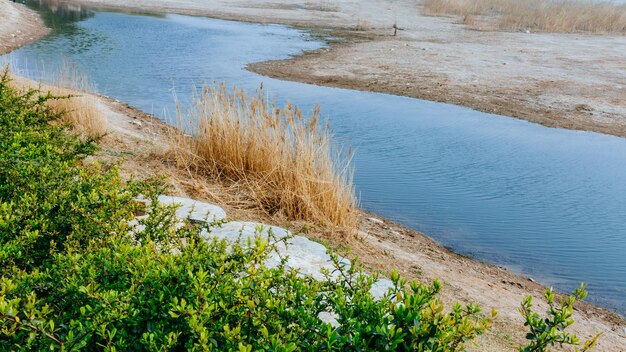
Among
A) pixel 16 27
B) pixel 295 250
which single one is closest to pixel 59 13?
pixel 16 27

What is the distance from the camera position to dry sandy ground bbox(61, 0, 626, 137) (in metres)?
14.8

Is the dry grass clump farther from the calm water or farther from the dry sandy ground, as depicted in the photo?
the dry sandy ground

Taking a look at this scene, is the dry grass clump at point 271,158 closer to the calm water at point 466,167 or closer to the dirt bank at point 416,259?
the dirt bank at point 416,259

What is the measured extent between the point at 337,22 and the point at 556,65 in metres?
14.1

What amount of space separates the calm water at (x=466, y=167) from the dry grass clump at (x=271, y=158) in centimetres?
189

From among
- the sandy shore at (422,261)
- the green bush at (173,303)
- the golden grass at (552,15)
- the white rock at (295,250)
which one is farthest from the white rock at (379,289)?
the golden grass at (552,15)

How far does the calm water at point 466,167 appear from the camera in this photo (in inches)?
298

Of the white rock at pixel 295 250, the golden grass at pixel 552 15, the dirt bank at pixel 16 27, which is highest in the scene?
the golden grass at pixel 552 15

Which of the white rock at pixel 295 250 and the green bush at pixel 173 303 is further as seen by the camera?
the white rock at pixel 295 250

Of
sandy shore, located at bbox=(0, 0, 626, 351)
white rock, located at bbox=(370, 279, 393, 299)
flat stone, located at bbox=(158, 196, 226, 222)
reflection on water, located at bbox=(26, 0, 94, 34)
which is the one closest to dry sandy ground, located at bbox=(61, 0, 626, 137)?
sandy shore, located at bbox=(0, 0, 626, 351)

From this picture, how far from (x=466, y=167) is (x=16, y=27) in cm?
1778

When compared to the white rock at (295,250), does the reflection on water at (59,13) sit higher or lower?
higher

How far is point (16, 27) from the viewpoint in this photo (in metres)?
22.1

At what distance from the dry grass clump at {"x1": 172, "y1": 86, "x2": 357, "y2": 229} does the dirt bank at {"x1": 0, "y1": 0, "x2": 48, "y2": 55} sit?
44.1 feet
